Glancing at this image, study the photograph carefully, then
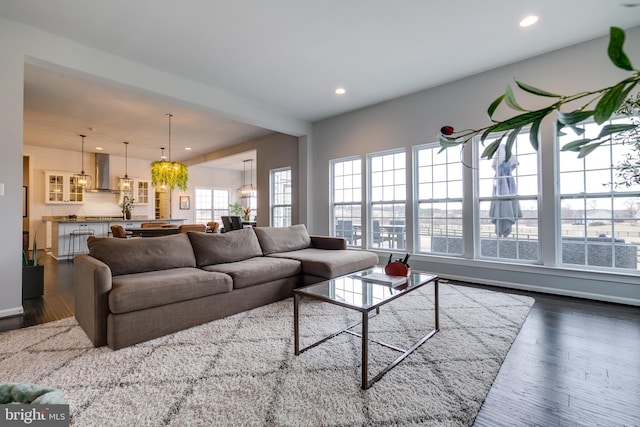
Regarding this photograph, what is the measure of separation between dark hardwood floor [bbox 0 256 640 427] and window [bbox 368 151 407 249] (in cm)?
240

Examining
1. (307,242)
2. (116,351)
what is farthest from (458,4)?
(116,351)

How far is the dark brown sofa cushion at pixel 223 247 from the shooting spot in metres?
3.38

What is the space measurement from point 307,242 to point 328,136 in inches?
98.4

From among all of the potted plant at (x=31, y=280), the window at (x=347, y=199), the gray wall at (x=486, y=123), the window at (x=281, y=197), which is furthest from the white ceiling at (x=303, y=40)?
the potted plant at (x=31, y=280)

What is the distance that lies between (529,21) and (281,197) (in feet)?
17.4

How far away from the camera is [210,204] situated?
11344 mm

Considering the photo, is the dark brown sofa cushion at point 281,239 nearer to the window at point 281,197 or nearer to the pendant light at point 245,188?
the window at point 281,197

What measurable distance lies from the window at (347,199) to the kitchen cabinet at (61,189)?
271 inches

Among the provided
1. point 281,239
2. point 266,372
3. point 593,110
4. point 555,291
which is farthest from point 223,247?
point 555,291

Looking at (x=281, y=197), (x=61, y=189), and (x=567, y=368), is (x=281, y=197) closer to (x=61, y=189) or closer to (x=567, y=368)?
(x=567, y=368)

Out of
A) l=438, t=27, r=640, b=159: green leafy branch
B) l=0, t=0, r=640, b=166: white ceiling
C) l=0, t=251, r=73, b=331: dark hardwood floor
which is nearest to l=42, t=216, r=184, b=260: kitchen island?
l=0, t=251, r=73, b=331: dark hardwood floor

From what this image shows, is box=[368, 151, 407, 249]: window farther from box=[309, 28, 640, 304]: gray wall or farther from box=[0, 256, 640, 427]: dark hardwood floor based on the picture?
box=[0, 256, 640, 427]: dark hardwood floor

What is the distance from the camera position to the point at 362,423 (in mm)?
1504

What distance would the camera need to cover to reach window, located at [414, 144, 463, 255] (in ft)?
15.1
